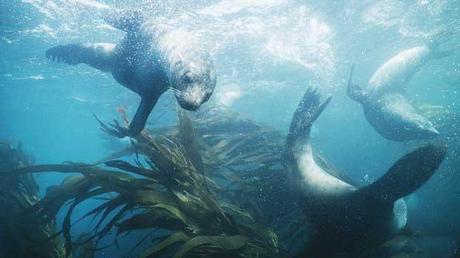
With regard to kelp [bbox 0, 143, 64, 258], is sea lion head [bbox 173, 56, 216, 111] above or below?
above

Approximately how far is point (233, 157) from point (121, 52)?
8.37 ft

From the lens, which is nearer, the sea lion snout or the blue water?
the sea lion snout

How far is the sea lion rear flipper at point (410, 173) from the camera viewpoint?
241cm

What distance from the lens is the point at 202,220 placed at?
132 inches

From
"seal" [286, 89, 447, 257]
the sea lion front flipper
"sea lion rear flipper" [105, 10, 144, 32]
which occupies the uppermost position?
"sea lion rear flipper" [105, 10, 144, 32]

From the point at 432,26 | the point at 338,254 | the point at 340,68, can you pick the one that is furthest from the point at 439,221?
the point at 340,68

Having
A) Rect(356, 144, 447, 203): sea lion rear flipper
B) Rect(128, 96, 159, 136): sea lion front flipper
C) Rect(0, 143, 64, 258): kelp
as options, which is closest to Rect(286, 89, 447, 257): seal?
Rect(356, 144, 447, 203): sea lion rear flipper

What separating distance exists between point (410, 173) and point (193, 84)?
188 centimetres

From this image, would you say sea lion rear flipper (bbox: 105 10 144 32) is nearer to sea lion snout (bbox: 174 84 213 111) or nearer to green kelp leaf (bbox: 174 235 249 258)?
sea lion snout (bbox: 174 84 213 111)

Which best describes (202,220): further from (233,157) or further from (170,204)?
(233,157)

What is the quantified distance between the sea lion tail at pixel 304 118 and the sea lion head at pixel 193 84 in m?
1.91

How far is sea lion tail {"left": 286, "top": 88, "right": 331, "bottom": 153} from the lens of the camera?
183 inches

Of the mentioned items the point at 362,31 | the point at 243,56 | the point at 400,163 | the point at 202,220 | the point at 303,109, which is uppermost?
the point at 362,31

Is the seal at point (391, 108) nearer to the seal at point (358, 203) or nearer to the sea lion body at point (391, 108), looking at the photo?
the sea lion body at point (391, 108)
